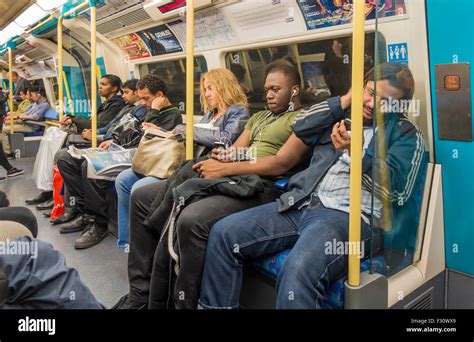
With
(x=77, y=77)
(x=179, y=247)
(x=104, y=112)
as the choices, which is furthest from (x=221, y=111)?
(x=77, y=77)

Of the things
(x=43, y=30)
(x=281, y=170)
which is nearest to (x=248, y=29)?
(x=281, y=170)

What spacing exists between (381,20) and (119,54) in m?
5.14

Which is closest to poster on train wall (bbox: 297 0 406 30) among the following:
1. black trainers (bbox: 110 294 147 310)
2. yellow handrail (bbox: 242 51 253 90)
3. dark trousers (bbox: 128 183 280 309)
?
yellow handrail (bbox: 242 51 253 90)

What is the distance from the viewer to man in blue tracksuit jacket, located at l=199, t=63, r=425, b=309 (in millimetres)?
1731

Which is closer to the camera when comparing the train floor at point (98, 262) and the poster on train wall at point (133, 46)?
the train floor at point (98, 262)

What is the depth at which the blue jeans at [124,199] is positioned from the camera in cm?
317

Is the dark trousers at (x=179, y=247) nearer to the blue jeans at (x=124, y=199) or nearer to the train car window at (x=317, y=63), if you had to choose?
the blue jeans at (x=124, y=199)

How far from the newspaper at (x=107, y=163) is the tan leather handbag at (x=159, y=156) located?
0.36 metres

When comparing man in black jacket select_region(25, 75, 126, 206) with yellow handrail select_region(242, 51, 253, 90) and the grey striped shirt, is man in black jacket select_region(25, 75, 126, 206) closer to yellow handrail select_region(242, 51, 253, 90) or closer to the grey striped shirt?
yellow handrail select_region(242, 51, 253, 90)

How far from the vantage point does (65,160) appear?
418cm

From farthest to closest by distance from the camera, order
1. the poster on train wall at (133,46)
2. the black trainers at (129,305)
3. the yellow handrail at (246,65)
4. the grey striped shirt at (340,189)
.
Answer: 1. the poster on train wall at (133,46)
2. the yellow handrail at (246,65)
3. the black trainers at (129,305)
4. the grey striped shirt at (340,189)

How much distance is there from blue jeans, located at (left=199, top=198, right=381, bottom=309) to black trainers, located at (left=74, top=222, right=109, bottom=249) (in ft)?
6.79

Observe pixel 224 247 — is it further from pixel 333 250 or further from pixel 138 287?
pixel 138 287

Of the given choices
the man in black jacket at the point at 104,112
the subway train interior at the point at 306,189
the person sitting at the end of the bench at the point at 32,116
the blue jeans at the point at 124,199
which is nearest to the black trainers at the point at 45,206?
the man in black jacket at the point at 104,112
